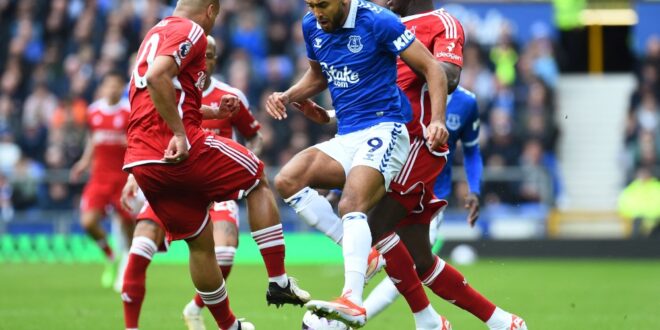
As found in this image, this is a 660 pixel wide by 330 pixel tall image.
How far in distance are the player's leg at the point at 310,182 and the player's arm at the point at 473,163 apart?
2.46 metres

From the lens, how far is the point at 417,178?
871 centimetres

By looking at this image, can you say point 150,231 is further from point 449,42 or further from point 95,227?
point 95,227

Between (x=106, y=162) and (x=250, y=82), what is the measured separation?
7.24 meters

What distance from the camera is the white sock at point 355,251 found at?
790cm

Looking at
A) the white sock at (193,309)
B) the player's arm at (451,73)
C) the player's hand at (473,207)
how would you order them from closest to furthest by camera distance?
the player's arm at (451,73)
the white sock at (193,309)
the player's hand at (473,207)

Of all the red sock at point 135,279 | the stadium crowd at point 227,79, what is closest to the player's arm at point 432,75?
the red sock at point 135,279

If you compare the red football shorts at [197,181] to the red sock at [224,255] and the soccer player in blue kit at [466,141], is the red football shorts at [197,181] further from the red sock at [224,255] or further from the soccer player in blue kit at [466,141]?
the soccer player in blue kit at [466,141]

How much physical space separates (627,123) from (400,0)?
14825mm

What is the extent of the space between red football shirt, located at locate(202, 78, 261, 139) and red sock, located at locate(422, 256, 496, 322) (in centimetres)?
239

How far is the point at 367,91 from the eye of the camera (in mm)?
8406

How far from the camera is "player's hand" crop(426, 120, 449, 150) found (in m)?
8.08

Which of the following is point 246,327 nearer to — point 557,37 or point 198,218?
point 198,218

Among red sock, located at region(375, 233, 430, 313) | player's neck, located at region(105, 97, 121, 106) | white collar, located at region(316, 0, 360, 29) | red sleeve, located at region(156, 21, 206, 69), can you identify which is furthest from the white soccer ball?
red sleeve, located at region(156, 21, 206, 69)

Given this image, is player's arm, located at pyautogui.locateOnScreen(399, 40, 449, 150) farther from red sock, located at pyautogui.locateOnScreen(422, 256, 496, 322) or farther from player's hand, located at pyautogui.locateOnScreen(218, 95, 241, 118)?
player's hand, located at pyautogui.locateOnScreen(218, 95, 241, 118)
